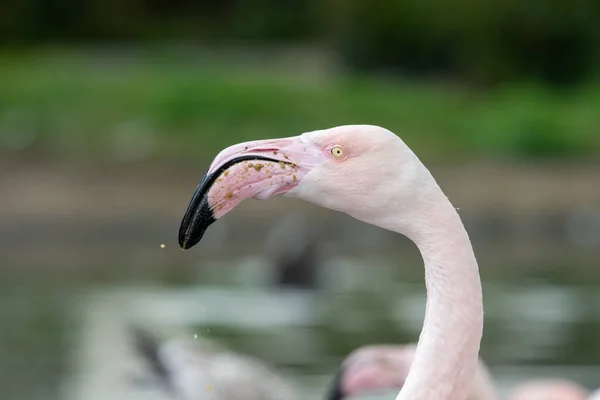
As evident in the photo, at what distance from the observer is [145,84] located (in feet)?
62.2

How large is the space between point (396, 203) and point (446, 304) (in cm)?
18

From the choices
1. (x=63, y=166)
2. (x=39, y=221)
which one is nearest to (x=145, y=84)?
(x=63, y=166)

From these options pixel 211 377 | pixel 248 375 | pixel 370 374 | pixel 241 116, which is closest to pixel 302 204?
pixel 241 116

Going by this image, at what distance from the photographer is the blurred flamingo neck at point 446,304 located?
7.47ft

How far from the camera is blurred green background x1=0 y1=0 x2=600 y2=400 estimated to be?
10.3 meters

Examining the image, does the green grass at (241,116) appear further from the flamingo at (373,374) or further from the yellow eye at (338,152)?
the yellow eye at (338,152)

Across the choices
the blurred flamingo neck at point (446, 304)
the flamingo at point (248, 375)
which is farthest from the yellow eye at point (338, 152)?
the flamingo at point (248, 375)

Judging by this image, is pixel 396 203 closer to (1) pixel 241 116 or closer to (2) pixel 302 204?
(2) pixel 302 204

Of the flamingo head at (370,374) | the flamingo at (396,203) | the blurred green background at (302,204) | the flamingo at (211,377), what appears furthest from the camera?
the blurred green background at (302,204)

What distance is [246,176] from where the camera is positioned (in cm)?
233

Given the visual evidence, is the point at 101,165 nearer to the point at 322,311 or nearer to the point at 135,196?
the point at 135,196

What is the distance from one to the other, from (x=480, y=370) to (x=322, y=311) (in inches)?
294

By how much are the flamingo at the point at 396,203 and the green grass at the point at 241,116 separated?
14132 mm

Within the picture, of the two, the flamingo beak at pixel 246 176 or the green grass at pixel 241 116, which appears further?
the green grass at pixel 241 116
